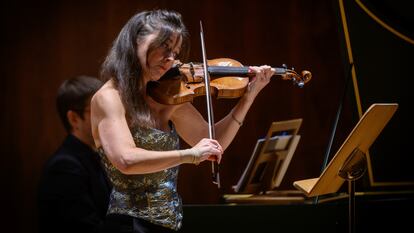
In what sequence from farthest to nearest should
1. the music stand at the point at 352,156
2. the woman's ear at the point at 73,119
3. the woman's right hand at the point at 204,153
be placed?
the woman's ear at the point at 73,119 < the music stand at the point at 352,156 < the woman's right hand at the point at 204,153

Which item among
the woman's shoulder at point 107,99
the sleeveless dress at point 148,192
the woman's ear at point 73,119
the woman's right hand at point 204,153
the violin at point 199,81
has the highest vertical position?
the violin at point 199,81

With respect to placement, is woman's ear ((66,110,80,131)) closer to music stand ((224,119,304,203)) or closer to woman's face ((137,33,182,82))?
music stand ((224,119,304,203))

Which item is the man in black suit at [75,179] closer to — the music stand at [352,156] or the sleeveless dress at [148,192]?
the sleeveless dress at [148,192]

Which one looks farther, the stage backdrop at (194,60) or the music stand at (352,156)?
the stage backdrop at (194,60)

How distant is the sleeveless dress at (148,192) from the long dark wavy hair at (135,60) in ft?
0.17

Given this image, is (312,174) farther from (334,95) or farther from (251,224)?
(251,224)

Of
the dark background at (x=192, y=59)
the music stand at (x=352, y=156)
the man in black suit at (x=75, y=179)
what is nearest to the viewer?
the music stand at (x=352, y=156)

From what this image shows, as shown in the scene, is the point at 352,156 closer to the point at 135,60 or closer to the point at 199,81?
the point at 199,81

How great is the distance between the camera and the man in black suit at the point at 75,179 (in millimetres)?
2801

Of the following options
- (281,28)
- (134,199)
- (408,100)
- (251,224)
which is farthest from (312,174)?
(134,199)

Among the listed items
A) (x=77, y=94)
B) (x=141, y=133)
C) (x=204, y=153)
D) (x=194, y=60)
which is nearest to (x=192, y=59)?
(x=194, y=60)

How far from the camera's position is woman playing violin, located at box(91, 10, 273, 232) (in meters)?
1.85

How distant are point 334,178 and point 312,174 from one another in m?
1.91

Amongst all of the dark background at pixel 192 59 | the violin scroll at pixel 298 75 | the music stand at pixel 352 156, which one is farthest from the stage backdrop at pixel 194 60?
the music stand at pixel 352 156
